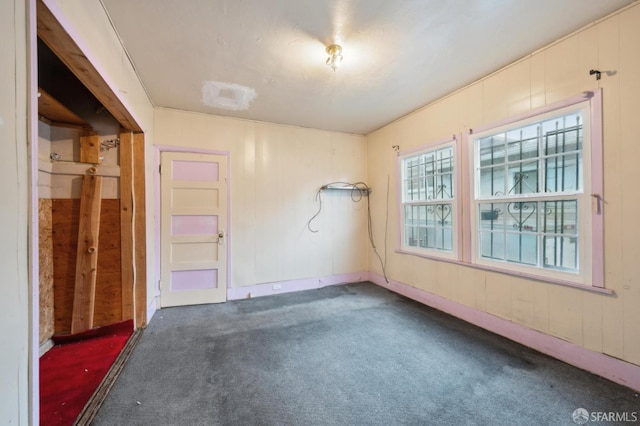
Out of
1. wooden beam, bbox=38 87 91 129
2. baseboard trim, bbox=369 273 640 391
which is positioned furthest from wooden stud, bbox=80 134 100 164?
baseboard trim, bbox=369 273 640 391

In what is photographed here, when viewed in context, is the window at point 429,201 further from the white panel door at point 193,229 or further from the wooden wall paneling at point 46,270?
the wooden wall paneling at point 46,270

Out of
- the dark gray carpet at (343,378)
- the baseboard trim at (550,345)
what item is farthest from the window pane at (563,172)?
the dark gray carpet at (343,378)

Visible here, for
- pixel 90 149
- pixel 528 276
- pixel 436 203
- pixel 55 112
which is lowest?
pixel 528 276

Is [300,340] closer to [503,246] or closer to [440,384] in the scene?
[440,384]

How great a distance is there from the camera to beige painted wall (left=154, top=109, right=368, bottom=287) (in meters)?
3.54

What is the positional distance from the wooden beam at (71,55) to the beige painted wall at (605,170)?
132 inches

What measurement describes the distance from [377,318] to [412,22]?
2877 mm

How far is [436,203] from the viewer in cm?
327

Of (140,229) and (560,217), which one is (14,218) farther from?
(560,217)

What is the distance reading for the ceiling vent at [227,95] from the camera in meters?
2.78

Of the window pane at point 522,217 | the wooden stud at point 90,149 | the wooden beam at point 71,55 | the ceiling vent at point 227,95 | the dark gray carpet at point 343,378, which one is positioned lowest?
the dark gray carpet at point 343,378

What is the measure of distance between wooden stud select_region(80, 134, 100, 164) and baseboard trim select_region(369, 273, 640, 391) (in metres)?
4.14

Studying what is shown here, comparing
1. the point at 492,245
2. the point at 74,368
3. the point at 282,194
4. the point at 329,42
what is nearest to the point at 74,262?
the point at 74,368

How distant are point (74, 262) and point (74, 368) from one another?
1.00 meters
